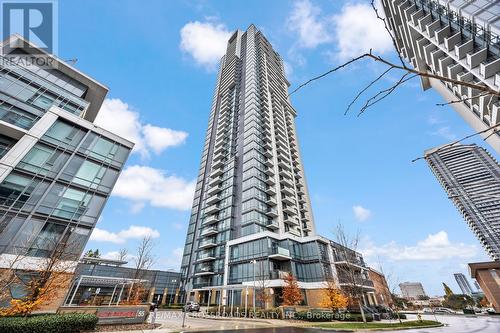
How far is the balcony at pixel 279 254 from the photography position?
34562 millimetres

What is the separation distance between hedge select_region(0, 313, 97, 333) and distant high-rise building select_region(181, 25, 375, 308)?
1181 cm

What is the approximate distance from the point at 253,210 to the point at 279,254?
11190mm

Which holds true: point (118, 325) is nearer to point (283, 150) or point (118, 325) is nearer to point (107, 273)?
point (107, 273)

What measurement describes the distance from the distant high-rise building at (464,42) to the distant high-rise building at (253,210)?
67.6ft

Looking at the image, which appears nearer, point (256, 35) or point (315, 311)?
point (315, 311)

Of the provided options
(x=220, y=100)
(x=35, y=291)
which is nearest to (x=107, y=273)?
(x=35, y=291)

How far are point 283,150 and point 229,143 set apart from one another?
15454mm

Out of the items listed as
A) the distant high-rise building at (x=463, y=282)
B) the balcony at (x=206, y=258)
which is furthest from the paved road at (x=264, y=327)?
the distant high-rise building at (x=463, y=282)

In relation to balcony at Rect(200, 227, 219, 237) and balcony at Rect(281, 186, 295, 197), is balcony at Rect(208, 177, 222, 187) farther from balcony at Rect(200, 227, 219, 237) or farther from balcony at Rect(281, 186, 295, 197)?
balcony at Rect(281, 186, 295, 197)

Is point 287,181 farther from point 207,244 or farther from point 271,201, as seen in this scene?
point 207,244

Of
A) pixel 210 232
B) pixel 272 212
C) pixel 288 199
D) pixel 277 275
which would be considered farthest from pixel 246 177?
pixel 277 275

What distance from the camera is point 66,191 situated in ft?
59.8

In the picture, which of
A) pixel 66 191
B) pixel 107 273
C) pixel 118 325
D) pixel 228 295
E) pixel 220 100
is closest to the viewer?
pixel 118 325

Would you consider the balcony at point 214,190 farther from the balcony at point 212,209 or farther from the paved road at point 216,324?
the paved road at point 216,324
